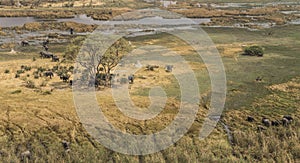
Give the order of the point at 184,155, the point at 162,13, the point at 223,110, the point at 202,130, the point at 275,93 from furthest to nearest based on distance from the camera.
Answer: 1. the point at 162,13
2. the point at 275,93
3. the point at 223,110
4. the point at 202,130
5. the point at 184,155

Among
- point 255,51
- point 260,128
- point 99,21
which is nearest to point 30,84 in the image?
point 260,128

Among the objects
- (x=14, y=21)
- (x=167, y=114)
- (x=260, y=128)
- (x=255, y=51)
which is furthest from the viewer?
(x=14, y=21)

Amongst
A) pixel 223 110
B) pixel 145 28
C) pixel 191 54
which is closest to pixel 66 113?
pixel 223 110

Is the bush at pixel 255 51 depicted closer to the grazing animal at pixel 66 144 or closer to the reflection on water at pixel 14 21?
the grazing animal at pixel 66 144

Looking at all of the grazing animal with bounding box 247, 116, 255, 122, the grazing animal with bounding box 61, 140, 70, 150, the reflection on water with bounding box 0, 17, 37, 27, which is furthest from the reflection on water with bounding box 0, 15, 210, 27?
the grazing animal with bounding box 61, 140, 70, 150

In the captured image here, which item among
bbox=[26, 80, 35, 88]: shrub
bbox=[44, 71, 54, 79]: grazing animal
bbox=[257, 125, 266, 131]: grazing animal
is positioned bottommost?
bbox=[257, 125, 266, 131]: grazing animal

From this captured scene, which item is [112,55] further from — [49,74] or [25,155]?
[25,155]

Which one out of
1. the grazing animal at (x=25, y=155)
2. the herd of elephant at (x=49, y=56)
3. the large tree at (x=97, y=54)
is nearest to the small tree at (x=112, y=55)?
the large tree at (x=97, y=54)

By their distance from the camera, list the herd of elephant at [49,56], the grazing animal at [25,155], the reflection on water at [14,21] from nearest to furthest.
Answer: the grazing animal at [25,155]
the herd of elephant at [49,56]
the reflection on water at [14,21]

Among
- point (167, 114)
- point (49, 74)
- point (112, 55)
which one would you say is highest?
point (112, 55)

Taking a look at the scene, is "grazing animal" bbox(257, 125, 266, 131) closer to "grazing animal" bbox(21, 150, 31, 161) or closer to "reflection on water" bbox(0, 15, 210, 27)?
"grazing animal" bbox(21, 150, 31, 161)

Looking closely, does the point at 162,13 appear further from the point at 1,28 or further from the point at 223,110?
the point at 223,110
